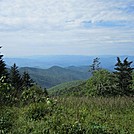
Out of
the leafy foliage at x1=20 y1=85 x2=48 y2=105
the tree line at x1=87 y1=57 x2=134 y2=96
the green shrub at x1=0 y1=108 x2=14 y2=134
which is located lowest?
the tree line at x1=87 y1=57 x2=134 y2=96

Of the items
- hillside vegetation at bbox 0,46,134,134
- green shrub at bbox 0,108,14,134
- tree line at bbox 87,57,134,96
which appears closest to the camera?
hillside vegetation at bbox 0,46,134,134

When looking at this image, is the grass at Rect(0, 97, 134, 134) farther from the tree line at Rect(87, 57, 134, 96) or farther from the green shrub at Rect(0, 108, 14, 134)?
the tree line at Rect(87, 57, 134, 96)

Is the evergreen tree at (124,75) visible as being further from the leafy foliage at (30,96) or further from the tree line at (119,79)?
the leafy foliage at (30,96)

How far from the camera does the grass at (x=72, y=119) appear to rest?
779 cm

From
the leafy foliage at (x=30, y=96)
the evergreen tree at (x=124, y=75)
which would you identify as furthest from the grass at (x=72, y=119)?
the evergreen tree at (x=124, y=75)

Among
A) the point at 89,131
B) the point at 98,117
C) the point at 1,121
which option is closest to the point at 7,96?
the point at 1,121

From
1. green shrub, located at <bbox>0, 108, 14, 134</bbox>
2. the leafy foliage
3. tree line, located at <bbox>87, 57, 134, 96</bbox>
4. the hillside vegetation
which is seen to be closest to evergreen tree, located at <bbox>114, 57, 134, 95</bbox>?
tree line, located at <bbox>87, 57, 134, 96</bbox>

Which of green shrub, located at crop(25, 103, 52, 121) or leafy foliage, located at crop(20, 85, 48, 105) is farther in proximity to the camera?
leafy foliage, located at crop(20, 85, 48, 105)

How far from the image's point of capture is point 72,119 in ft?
28.8

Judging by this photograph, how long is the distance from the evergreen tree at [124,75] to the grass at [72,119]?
43.7m

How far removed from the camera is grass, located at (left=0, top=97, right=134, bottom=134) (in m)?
7.79

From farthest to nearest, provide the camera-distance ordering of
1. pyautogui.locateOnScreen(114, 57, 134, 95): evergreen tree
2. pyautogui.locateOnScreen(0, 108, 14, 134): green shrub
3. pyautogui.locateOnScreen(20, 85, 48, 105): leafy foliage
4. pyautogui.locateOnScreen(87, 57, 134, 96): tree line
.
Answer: pyautogui.locateOnScreen(114, 57, 134, 95): evergreen tree, pyautogui.locateOnScreen(87, 57, 134, 96): tree line, pyautogui.locateOnScreen(20, 85, 48, 105): leafy foliage, pyautogui.locateOnScreen(0, 108, 14, 134): green shrub

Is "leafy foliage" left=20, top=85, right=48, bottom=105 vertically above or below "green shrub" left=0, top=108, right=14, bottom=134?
above

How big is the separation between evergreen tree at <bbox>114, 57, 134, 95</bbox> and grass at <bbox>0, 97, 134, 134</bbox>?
143ft
